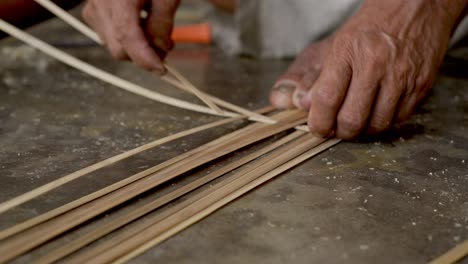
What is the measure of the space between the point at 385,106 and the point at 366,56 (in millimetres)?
102

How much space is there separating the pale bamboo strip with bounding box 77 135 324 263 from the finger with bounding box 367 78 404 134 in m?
0.11

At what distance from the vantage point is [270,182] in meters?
1.04

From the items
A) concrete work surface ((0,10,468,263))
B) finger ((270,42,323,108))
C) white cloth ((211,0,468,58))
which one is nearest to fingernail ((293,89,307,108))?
finger ((270,42,323,108))

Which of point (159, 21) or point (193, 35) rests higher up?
point (159, 21)

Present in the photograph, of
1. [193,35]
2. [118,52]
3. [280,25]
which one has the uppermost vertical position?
[118,52]

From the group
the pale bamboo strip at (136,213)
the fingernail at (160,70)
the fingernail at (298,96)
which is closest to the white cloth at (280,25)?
the fingernail at (298,96)

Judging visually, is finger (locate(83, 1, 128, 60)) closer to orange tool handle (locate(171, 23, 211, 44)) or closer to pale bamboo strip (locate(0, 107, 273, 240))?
pale bamboo strip (locate(0, 107, 273, 240))

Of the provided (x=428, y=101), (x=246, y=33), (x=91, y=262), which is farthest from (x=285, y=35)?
(x=91, y=262)

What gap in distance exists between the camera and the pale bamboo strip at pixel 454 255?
31.6 inches

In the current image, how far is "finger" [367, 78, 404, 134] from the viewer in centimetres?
117

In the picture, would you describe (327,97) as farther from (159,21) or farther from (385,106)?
(159,21)

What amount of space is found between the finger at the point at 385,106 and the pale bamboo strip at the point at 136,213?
0.64 ft

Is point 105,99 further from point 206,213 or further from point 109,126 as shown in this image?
point 206,213

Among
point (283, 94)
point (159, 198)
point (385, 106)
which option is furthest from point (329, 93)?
point (159, 198)
